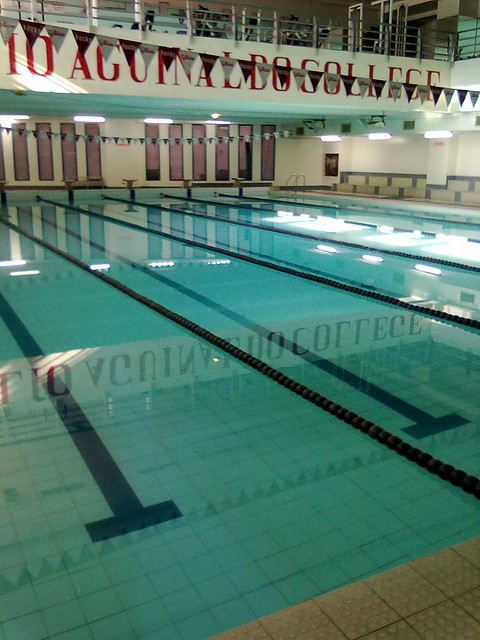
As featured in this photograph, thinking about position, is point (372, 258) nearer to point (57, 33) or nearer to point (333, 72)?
point (333, 72)

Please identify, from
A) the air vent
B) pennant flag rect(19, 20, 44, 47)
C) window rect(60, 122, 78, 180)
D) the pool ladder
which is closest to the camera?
the air vent

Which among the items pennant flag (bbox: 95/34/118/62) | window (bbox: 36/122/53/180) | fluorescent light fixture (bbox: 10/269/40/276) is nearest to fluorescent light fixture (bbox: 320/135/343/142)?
window (bbox: 36/122/53/180)

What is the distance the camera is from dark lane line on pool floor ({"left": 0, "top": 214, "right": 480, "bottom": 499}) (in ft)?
8.94

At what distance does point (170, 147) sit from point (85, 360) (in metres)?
17.2

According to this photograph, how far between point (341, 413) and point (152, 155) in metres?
18.2

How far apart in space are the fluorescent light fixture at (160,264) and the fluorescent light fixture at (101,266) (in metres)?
0.55

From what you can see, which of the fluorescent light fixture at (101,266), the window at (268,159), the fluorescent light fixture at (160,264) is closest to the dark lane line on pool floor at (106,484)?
the fluorescent light fixture at (101,266)

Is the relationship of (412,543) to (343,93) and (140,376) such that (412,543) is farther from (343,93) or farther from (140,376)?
(343,93)

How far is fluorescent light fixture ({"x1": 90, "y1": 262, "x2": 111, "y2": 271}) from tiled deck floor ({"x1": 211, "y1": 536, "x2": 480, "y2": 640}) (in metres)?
6.24

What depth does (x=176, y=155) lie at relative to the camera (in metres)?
20.5

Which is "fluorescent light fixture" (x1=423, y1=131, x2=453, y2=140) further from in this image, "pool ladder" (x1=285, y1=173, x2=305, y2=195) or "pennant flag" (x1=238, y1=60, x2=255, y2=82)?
"pennant flag" (x1=238, y1=60, x2=255, y2=82)

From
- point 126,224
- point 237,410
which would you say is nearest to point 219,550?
point 237,410

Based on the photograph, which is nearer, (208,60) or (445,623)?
(445,623)

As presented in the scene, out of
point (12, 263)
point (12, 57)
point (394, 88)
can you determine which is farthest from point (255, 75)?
point (12, 263)
